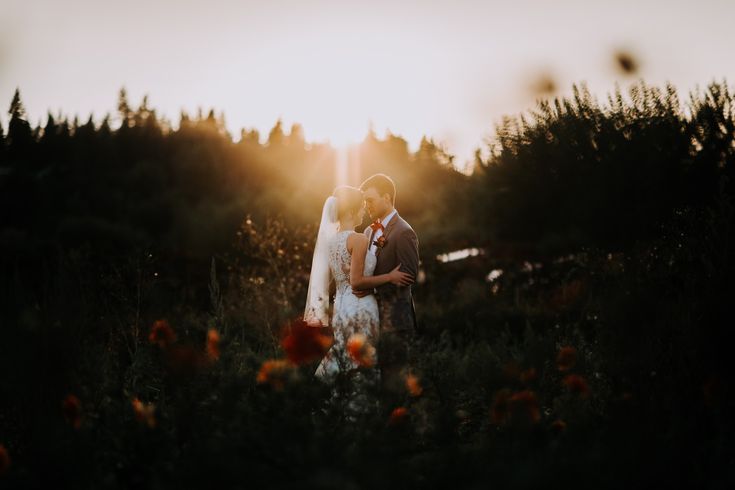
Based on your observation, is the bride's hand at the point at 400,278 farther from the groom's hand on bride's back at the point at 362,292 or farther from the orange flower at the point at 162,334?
the orange flower at the point at 162,334

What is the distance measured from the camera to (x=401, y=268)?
4.86m

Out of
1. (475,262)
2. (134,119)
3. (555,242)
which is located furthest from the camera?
(134,119)

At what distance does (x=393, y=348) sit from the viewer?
3098 millimetres

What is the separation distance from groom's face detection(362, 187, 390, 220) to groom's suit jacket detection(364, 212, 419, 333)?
123 millimetres

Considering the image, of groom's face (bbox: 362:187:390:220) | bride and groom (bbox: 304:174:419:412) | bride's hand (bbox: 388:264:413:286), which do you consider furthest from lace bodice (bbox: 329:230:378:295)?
bride's hand (bbox: 388:264:413:286)

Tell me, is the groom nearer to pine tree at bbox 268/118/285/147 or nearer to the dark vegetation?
the dark vegetation

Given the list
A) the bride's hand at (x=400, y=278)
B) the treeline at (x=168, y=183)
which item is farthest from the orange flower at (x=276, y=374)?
the treeline at (x=168, y=183)

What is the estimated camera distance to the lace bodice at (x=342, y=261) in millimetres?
5168

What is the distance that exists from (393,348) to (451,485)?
3.39 ft

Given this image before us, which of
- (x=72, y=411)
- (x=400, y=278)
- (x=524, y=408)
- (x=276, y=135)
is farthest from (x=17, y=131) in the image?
Result: (x=276, y=135)

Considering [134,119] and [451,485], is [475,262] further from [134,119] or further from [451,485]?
[134,119]

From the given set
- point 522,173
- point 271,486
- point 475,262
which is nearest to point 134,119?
point 475,262

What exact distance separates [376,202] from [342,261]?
22.3 inches

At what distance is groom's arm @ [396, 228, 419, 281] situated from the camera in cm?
488
